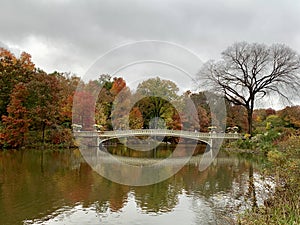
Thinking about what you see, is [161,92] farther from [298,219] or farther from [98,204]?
[298,219]

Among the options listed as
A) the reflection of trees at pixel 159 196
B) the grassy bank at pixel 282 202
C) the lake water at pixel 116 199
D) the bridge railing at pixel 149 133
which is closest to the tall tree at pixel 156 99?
the bridge railing at pixel 149 133

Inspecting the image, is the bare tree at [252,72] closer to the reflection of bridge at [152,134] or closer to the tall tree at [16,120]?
the reflection of bridge at [152,134]

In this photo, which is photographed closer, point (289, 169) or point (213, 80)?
point (289, 169)

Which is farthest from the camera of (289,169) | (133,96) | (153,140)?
(153,140)

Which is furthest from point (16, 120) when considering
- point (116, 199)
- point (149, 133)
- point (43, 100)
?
point (116, 199)

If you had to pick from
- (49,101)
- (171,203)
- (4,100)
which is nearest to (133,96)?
(49,101)

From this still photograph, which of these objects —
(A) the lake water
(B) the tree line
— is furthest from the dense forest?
(A) the lake water

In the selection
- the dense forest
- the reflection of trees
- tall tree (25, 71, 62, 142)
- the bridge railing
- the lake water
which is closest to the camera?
the lake water

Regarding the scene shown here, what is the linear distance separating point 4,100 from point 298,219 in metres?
23.0

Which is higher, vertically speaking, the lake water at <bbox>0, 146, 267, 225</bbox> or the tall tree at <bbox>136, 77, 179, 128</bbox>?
the tall tree at <bbox>136, 77, 179, 128</bbox>

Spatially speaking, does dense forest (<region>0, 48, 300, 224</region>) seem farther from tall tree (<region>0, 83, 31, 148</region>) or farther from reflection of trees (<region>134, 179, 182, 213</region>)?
reflection of trees (<region>134, 179, 182, 213</region>)

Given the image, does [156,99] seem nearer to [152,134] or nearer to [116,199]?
[152,134]

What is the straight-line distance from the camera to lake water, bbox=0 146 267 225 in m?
6.44

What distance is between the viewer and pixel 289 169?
231 inches
